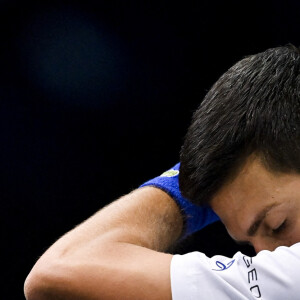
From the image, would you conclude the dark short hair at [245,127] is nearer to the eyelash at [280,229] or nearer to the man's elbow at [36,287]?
the eyelash at [280,229]

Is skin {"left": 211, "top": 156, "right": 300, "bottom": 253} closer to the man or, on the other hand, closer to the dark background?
the man

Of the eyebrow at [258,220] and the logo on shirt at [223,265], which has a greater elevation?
the eyebrow at [258,220]

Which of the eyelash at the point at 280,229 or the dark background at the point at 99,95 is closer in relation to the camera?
the eyelash at the point at 280,229

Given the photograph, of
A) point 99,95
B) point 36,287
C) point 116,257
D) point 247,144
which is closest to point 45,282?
point 36,287

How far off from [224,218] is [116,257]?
229 millimetres

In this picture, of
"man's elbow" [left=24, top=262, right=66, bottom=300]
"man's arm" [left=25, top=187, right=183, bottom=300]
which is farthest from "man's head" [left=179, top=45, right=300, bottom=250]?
"man's elbow" [left=24, top=262, right=66, bottom=300]

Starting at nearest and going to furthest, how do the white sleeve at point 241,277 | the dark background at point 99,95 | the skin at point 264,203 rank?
the white sleeve at point 241,277 < the skin at point 264,203 < the dark background at point 99,95

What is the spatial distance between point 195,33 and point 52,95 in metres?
0.73

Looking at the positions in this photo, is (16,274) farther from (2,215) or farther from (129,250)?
(129,250)

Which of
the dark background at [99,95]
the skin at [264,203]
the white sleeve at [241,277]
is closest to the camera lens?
the white sleeve at [241,277]

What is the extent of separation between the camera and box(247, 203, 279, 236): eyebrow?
1088 mm

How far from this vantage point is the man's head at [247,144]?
42.6 inches

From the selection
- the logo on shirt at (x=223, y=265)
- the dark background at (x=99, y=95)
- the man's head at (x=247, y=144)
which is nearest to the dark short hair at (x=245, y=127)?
the man's head at (x=247, y=144)

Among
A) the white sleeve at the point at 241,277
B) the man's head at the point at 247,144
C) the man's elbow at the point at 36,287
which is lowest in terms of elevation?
the white sleeve at the point at 241,277
